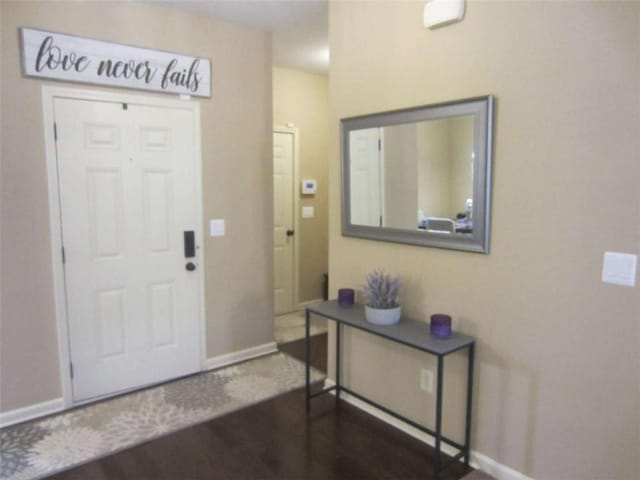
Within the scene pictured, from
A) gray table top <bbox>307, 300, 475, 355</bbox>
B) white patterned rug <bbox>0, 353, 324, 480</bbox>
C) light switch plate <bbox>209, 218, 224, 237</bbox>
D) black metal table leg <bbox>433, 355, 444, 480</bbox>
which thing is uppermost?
light switch plate <bbox>209, 218, 224, 237</bbox>

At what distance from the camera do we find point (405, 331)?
7.41 feet

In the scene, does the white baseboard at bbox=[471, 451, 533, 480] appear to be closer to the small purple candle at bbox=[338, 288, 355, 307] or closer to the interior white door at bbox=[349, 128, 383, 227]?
the small purple candle at bbox=[338, 288, 355, 307]

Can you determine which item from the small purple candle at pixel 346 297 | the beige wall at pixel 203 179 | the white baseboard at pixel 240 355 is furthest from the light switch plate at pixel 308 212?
the small purple candle at pixel 346 297

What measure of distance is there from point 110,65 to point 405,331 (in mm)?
2412

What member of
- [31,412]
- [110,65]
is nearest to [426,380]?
[31,412]

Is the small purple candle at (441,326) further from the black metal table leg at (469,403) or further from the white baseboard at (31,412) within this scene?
the white baseboard at (31,412)

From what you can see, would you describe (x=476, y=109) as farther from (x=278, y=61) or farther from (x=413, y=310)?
(x=278, y=61)

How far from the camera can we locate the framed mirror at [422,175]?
209 centimetres

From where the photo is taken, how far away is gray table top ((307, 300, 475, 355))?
206cm

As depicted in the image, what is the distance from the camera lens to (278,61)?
4.35m

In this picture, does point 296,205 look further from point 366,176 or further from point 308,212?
point 366,176

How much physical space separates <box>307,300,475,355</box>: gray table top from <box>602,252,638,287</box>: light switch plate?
67 centimetres

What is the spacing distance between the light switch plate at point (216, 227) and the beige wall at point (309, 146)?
1566 millimetres

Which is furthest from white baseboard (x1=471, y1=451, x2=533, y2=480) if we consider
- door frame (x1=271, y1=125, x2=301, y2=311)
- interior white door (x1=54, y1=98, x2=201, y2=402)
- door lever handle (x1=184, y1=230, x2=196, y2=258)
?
door frame (x1=271, y1=125, x2=301, y2=311)
